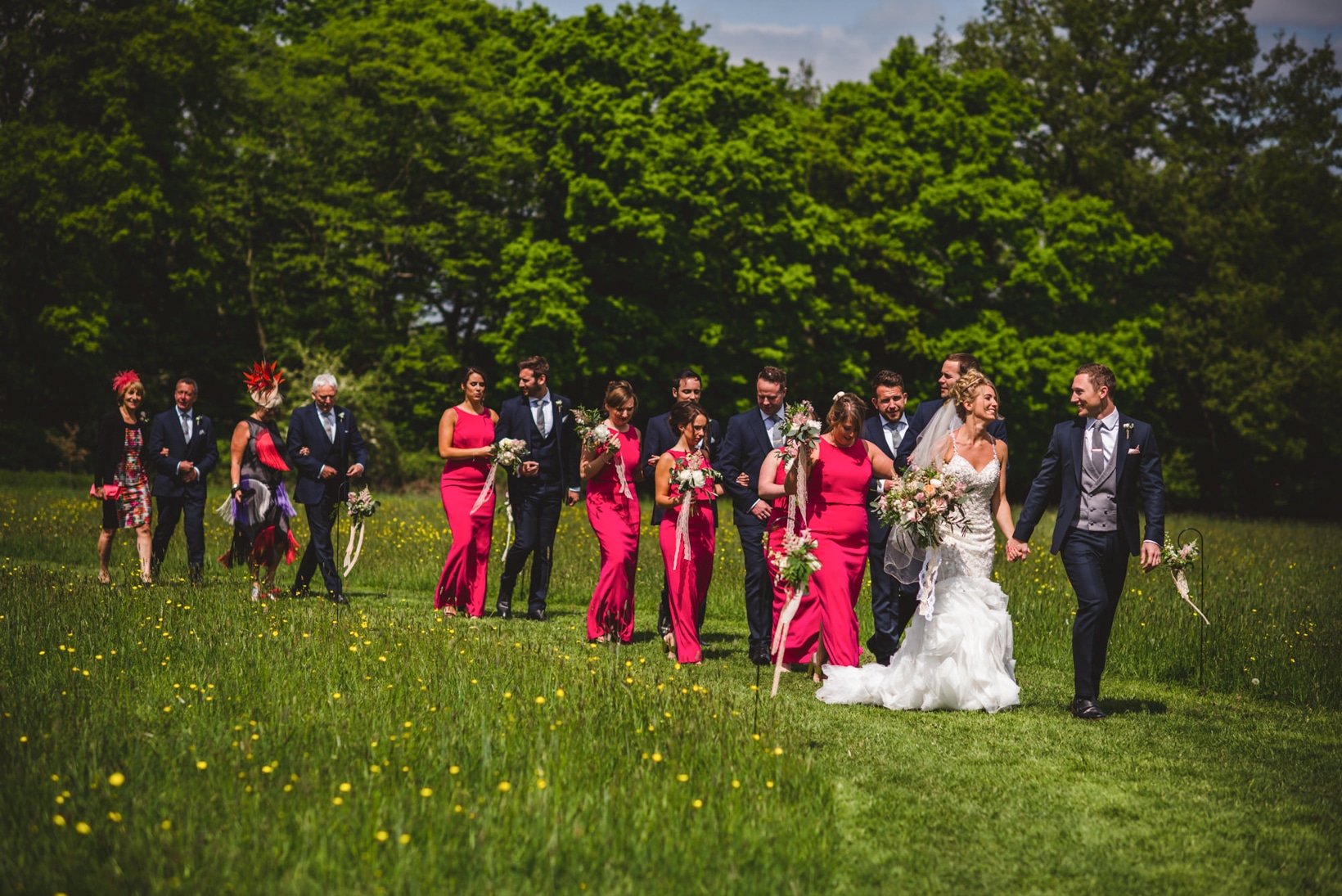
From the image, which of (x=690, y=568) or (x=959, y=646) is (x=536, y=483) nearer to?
(x=690, y=568)

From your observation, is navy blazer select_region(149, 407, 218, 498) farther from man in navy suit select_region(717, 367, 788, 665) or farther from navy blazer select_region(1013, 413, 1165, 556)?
navy blazer select_region(1013, 413, 1165, 556)

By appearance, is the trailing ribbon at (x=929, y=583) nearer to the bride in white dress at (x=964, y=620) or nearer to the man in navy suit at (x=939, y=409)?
the bride in white dress at (x=964, y=620)

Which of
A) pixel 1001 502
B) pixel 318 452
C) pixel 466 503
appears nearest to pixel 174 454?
pixel 318 452

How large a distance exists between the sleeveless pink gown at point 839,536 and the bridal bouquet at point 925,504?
735 millimetres

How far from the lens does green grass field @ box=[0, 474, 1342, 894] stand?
191 inches

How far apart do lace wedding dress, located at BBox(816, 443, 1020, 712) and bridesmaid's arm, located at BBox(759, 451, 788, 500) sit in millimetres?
1431

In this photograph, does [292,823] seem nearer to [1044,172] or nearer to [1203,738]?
[1203,738]

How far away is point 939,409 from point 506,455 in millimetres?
4491

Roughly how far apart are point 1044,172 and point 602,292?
58.6 ft

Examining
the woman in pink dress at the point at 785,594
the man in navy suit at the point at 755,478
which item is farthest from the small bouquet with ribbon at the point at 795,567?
the man in navy suit at the point at 755,478

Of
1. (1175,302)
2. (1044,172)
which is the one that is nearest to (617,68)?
(1044,172)

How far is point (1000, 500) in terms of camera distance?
29.3ft

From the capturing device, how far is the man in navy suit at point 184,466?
12281 millimetres

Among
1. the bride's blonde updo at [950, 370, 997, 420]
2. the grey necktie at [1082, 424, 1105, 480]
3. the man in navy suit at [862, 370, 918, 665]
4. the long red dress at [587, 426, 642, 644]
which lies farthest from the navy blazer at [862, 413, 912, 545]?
the long red dress at [587, 426, 642, 644]
